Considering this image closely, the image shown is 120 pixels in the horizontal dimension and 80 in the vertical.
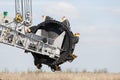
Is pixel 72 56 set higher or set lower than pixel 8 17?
lower

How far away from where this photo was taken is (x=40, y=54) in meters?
31.7

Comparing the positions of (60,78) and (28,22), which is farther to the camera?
(60,78)

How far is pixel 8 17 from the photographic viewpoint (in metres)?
30.9

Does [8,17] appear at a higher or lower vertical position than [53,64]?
higher

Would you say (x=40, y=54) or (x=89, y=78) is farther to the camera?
(x=89, y=78)

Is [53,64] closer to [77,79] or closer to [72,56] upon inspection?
[72,56]

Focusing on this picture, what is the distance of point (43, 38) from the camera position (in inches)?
1243

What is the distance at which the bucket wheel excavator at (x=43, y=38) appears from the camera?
30781mm

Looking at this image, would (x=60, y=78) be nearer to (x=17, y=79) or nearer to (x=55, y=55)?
(x=17, y=79)

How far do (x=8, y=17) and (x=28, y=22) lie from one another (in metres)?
1.14

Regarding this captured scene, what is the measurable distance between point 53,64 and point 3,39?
316 cm

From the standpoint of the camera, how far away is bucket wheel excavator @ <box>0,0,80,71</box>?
3078 cm

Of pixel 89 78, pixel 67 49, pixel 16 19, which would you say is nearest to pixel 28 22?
pixel 16 19

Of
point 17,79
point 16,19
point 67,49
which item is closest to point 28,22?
point 16,19
